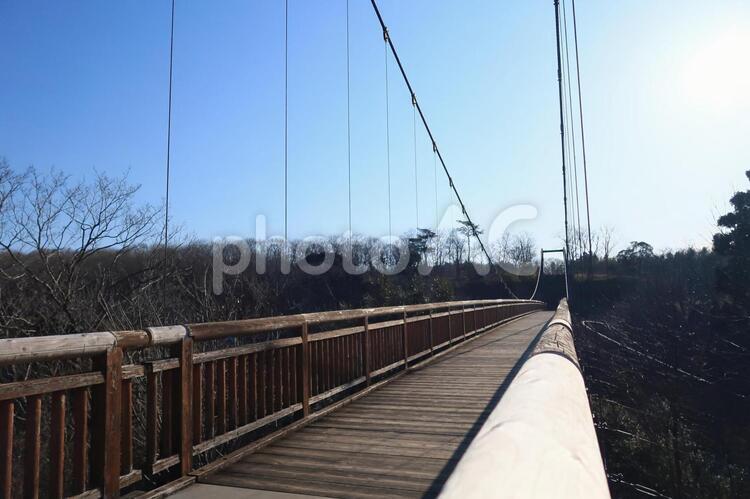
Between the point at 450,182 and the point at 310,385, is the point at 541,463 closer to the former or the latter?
the point at 310,385

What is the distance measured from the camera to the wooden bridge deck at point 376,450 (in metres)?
3.15

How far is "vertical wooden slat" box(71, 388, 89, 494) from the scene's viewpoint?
253 centimetres

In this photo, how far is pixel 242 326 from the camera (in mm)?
3859

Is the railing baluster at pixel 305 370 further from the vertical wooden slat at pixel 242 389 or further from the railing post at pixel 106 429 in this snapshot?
the railing post at pixel 106 429

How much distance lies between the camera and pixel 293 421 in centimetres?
473


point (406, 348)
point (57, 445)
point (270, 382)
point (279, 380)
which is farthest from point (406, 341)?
point (57, 445)

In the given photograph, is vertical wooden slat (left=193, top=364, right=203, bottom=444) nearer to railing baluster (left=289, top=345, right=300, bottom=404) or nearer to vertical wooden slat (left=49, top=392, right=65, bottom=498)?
vertical wooden slat (left=49, top=392, right=65, bottom=498)

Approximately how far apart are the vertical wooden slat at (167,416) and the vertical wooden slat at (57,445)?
2.22 ft

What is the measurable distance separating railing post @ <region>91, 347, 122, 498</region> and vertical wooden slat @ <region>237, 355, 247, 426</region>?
128 cm

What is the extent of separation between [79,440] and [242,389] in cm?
142

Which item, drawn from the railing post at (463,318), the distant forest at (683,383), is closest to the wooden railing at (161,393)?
the railing post at (463,318)

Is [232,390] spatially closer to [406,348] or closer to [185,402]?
[185,402]

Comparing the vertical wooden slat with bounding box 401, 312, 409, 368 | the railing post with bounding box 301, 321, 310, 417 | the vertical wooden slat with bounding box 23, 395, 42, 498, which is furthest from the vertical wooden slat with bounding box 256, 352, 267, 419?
the vertical wooden slat with bounding box 401, 312, 409, 368

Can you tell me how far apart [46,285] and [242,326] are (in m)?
11.5
